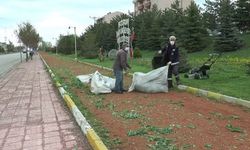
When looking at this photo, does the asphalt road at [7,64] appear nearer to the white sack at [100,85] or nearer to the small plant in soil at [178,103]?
the white sack at [100,85]

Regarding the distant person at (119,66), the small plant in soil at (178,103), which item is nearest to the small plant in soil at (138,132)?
the small plant in soil at (178,103)

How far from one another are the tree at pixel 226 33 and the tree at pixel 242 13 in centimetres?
120

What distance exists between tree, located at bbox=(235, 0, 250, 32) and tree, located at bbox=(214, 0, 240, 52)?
3.93 ft

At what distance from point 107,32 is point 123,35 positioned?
35021 mm

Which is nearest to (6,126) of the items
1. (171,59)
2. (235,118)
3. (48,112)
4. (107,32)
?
(48,112)

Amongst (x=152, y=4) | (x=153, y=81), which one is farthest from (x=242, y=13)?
(x=152, y=4)

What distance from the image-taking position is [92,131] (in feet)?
24.4

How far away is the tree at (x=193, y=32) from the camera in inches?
1534

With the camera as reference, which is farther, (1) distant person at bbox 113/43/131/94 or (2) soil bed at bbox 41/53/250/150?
(1) distant person at bbox 113/43/131/94

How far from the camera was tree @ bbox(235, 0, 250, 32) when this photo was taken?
35.7 m

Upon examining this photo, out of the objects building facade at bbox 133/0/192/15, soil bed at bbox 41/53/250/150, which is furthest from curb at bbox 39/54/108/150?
building facade at bbox 133/0/192/15

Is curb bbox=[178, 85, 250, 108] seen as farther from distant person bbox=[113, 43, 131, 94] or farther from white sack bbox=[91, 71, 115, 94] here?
white sack bbox=[91, 71, 115, 94]

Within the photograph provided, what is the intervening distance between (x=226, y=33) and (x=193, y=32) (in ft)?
18.1

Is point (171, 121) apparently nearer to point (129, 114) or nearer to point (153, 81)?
point (129, 114)
